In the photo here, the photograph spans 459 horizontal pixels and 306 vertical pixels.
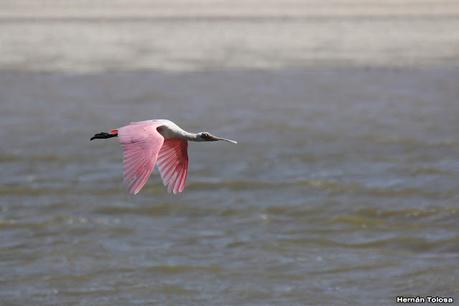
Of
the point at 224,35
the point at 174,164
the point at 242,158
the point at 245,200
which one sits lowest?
the point at 245,200

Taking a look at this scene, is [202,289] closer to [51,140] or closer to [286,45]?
[51,140]

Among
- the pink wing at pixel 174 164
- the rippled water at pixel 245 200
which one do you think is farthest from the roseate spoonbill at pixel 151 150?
the rippled water at pixel 245 200

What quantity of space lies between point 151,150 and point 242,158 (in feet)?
23.8

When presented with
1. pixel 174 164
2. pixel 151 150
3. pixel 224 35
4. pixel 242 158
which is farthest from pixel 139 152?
pixel 224 35

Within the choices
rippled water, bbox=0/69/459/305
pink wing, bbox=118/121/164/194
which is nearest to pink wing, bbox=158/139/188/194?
pink wing, bbox=118/121/164/194

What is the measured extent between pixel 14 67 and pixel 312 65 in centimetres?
494

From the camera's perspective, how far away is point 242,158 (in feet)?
44.3

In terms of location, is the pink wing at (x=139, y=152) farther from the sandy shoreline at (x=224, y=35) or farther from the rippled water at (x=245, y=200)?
the sandy shoreline at (x=224, y=35)

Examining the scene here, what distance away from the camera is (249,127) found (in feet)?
49.6

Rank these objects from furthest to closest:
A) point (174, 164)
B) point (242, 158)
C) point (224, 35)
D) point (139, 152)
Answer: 1. point (224, 35)
2. point (242, 158)
3. point (174, 164)
4. point (139, 152)

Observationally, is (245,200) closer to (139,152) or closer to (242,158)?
(242,158)

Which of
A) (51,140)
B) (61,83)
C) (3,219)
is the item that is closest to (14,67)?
(61,83)

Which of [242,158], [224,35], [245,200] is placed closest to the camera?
[245,200]

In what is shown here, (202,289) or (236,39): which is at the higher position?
(236,39)
